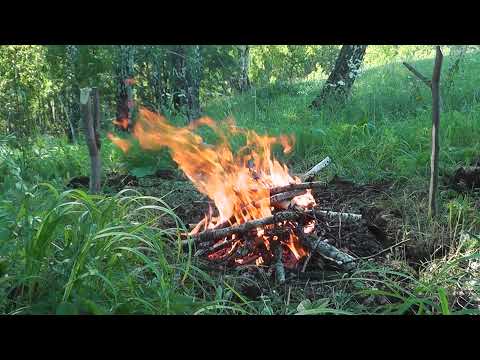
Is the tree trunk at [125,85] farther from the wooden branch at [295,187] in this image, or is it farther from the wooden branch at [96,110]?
the wooden branch at [295,187]

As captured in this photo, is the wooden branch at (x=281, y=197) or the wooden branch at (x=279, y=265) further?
the wooden branch at (x=281, y=197)

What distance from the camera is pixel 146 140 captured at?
2482 millimetres

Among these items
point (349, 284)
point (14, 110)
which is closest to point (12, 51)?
point (14, 110)

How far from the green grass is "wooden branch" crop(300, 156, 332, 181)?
0.28ft

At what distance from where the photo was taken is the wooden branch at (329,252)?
1917 millimetres

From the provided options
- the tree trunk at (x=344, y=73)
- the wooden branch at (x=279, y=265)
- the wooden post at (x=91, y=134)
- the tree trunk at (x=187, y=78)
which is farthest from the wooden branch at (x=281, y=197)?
the tree trunk at (x=187, y=78)

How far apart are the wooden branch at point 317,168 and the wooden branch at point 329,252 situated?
1.80ft

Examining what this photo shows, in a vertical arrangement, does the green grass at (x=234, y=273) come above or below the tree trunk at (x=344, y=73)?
below

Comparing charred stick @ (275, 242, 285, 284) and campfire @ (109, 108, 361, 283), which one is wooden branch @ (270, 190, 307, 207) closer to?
campfire @ (109, 108, 361, 283)

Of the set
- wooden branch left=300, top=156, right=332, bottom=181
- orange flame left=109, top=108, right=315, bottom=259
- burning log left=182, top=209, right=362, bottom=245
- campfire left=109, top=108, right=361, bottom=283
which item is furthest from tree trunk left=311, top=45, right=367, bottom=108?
burning log left=182, top=209, right=362, bottom=245

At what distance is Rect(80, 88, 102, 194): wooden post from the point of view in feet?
6.58

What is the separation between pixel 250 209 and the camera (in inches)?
85.9
